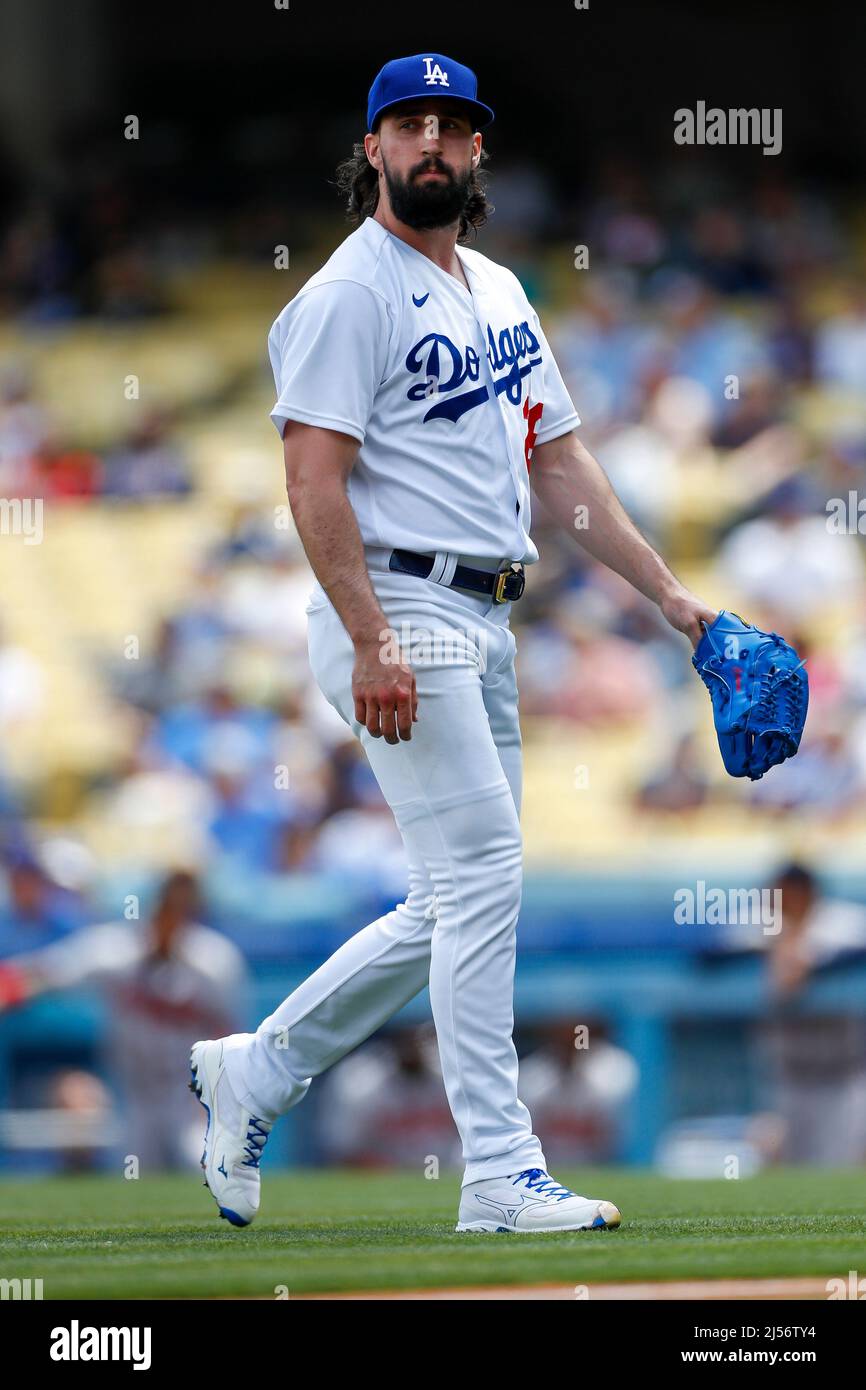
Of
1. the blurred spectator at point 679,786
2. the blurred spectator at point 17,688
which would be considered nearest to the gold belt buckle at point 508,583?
the blurred spectator at point 679,786

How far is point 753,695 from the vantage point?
394 centimetres

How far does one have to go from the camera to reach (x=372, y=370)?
3723 millimetres

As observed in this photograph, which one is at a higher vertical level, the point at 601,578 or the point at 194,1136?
the point at 601,578

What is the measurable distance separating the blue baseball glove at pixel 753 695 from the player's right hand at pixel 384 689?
69cm

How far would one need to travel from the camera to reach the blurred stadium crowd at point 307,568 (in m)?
9.87

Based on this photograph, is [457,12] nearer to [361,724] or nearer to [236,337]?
[236,337]

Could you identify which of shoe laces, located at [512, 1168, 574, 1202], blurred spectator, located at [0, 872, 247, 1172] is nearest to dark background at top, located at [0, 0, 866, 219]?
blurred spectator, located at [0, 872, 247, 1172]

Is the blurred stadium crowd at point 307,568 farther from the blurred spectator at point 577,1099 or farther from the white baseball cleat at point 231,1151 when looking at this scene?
the white baseball cleat at point 231,1151

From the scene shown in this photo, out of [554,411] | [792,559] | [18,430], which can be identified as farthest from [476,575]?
[18,430]

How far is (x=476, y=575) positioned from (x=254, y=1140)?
1169 millimetres

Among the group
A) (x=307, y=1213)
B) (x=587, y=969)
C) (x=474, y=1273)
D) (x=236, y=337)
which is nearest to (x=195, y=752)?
(x=587, y=969)

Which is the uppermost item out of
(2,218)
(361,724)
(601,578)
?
(2,218)

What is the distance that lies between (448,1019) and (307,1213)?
141 cm

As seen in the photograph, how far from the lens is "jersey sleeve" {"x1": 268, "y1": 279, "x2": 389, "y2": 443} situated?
3.68m
